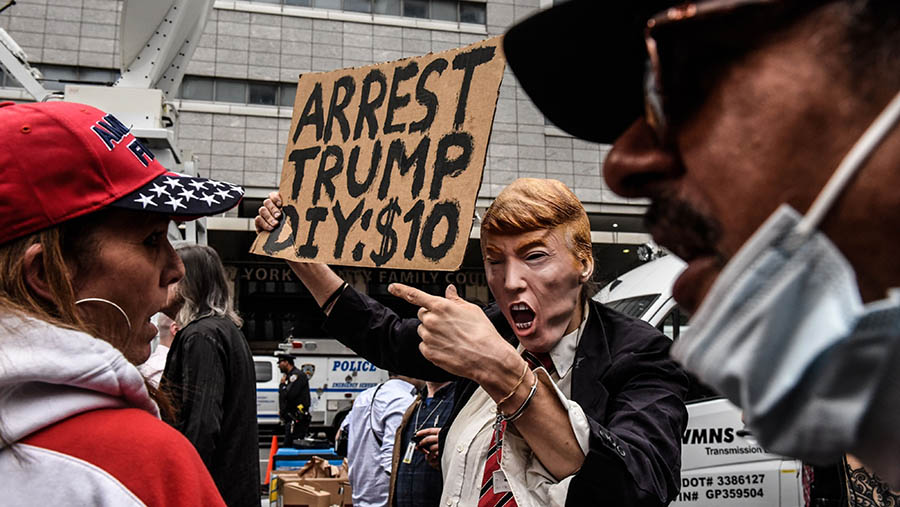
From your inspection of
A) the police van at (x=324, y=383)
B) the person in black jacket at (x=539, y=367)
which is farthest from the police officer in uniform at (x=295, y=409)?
the person in black jacket at (x=539, y=367)

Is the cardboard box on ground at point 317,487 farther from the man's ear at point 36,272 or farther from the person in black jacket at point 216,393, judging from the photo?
the man's ear at point 36,272

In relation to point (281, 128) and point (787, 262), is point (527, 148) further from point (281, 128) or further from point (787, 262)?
point (787, 262)

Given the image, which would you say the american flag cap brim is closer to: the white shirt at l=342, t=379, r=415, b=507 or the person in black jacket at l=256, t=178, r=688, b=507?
the person in black jacket at l=256, t=178, r=688, b=507

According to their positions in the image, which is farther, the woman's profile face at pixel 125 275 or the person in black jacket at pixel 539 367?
the person in black jacket at pixel 539 367

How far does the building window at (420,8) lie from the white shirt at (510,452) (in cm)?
2025

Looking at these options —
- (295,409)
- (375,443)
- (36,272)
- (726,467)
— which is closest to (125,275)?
(36,272)

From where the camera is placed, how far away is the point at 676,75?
73cm

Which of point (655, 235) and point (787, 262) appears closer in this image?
point (787, 262)

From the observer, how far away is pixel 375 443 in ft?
16.6

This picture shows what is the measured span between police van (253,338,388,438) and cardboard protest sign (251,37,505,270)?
1285 cm

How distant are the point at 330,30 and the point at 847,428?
826 inches

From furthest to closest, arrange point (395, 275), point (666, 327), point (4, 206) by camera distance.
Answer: point (395, 275), point (666, 327), point (4, 206)

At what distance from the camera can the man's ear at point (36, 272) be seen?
1.24 m

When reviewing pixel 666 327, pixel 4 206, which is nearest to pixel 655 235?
pixel 4 206
